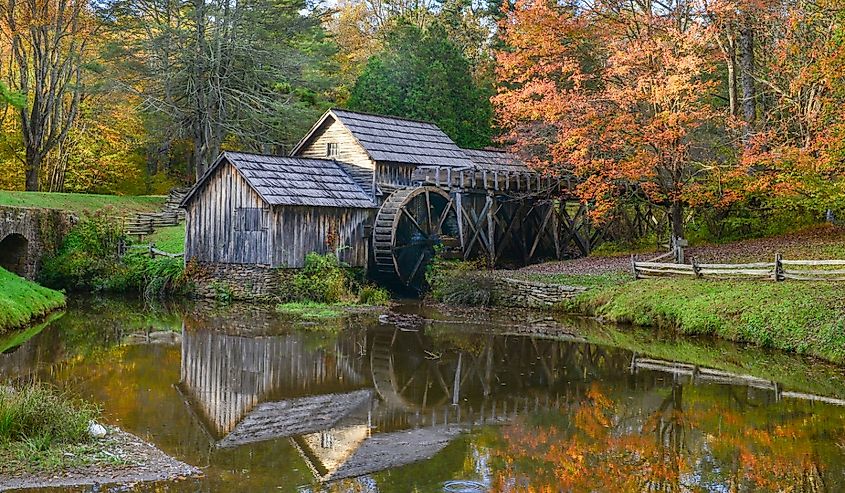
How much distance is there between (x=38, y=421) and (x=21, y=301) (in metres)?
12.7

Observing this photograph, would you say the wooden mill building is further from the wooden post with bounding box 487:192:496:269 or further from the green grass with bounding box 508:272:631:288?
the green grass with bounding box 508:272:631:288

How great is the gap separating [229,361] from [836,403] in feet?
33.0

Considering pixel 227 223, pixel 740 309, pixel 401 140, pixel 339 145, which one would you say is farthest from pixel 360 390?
pixel 401 140

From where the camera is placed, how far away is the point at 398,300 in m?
26.8

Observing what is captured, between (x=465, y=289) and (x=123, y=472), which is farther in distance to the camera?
(x=465, y=289)

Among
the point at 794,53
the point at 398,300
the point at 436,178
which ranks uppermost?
the point at 794,53

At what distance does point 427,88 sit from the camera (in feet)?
123

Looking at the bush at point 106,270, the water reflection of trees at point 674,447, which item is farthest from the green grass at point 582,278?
the bush at point 106,270

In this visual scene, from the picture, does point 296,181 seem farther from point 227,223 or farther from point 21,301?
point 21,301

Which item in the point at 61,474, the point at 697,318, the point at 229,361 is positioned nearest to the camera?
the point at 61,474

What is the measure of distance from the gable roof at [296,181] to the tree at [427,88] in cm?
931

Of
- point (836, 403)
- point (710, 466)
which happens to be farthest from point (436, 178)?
point (710, 466)

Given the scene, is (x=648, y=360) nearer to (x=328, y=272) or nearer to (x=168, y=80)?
(x=328, y=272)

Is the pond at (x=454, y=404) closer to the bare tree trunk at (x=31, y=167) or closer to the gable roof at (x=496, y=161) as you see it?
the gable roof at (x=496, y=161)
